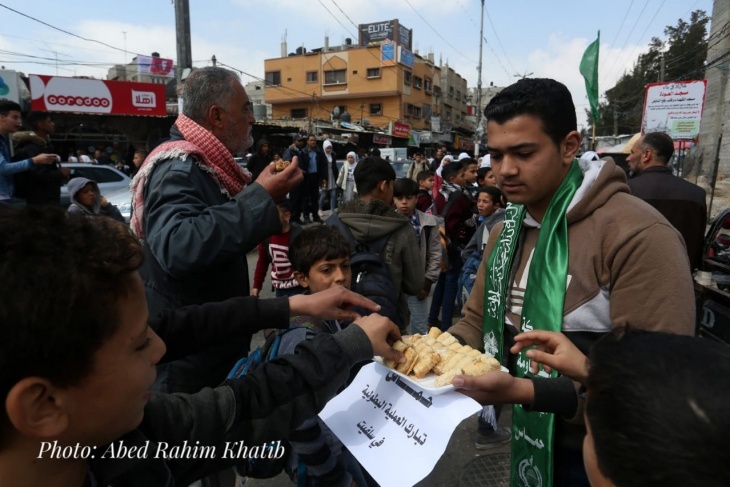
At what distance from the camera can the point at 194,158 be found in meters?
1.91

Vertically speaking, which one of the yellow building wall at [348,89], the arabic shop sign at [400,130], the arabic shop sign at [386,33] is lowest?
the arabic shop sign at [400,130]

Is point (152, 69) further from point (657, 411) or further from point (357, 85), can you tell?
point (657, 411)

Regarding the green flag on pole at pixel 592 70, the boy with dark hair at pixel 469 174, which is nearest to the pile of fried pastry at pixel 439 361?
the boy with dark hair at pixel 469 174

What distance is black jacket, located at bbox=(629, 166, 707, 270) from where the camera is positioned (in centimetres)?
453

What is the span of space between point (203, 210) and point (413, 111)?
179 ft

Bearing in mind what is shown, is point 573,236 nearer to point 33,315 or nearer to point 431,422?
point 431,422

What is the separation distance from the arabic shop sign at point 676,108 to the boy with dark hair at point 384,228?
31.8 feet

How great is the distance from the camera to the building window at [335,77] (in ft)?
173

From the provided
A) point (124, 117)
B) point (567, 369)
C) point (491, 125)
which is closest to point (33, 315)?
point (567, 369)

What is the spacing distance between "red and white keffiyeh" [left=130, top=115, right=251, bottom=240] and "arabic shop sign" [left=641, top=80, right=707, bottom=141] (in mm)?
11331

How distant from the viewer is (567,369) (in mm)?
1352

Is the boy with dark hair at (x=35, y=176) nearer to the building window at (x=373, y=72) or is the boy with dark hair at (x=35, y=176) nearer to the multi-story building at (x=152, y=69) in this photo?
the multi-story building at (x=152, y=69)

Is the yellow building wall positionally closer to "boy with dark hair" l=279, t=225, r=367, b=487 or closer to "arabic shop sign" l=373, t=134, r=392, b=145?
"arabic shop sign" l=373, t=134, r=392, b=145

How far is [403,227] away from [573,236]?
1.94 m
